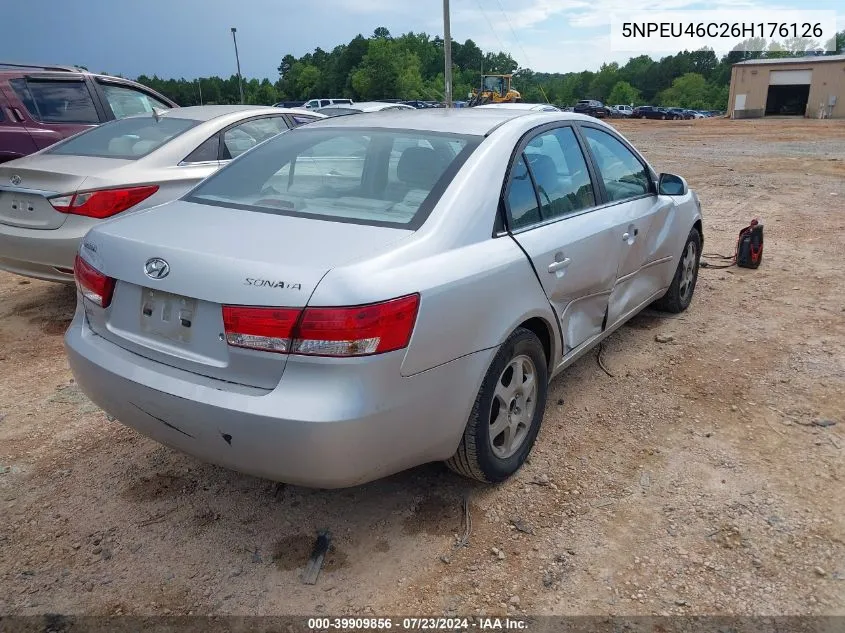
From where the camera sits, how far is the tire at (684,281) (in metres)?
4.98

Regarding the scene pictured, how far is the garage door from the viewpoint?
43.4 meters

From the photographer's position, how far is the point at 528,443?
311 cm

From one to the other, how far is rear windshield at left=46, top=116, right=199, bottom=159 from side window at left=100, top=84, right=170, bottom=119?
1757mm

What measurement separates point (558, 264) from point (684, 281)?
8.23 feet

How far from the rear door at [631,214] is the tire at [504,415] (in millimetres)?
972

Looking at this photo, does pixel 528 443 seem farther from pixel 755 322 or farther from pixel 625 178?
pixel 755 322

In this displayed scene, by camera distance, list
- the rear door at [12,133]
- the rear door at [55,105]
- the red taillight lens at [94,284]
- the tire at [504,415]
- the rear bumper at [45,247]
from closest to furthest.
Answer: the red taillight lens at [94,284]
the tire at [504,415]
the rear bumper at [45,247]
the rear door at [12,133]
the rear door at [55,105]

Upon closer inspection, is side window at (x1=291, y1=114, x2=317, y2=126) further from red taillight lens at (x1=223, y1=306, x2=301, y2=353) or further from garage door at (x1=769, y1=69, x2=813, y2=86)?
garage door at (x1=769, y1=69, x2=813, y2=86)

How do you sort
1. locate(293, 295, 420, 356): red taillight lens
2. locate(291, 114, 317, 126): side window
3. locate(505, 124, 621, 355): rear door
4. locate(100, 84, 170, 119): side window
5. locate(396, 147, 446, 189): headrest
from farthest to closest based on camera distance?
locate(100, 84, 170, 119): side window, locate(291, 114, 317, 126): side window, locate(505, 124, 621, 355): rear door, locate(396, 147, 446, 189): headrest, locate(293, 295, 420, 356): red taillight lens

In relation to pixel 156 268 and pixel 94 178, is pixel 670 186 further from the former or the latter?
pixel 94 178

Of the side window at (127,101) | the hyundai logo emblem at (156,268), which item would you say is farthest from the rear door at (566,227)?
the side window at (127,101)

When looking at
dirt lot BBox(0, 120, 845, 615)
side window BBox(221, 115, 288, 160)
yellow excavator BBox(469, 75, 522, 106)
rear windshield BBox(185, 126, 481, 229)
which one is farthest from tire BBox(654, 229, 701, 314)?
yellow excavator BBox(469, 75, 522, 106)

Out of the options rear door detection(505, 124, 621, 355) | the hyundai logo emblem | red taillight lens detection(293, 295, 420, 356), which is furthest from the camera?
rear door detection(505, 124, 621, 355)

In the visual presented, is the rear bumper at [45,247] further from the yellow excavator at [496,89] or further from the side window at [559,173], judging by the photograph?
Result: the yellow excavator at [496,89]
